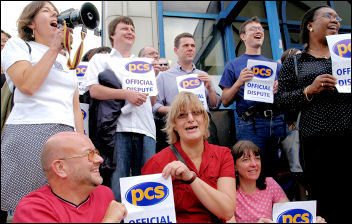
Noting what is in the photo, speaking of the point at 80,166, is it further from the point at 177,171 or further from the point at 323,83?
the point at 323,83

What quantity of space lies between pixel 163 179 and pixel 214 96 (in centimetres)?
169

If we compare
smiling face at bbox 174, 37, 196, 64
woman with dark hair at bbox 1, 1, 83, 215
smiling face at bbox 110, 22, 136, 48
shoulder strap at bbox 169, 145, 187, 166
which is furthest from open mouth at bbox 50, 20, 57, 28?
smiling face at bbox 174, 37, 196, 64

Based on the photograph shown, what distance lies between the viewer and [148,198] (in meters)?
1.91

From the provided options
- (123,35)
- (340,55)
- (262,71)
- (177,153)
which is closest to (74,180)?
(177,153)

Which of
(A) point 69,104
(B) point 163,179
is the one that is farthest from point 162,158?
(A) point 69,104

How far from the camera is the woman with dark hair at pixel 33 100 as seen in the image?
1983 mm

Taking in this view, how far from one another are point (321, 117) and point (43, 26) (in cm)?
224

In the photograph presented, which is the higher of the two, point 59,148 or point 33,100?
point 33,100

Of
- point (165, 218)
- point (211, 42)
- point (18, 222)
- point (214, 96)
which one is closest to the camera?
point (18, 222)

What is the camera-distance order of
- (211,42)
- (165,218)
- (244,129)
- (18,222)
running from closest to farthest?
(18,222) < (165,218) < (244,129) < (211,42)

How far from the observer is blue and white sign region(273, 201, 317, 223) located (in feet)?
6.72

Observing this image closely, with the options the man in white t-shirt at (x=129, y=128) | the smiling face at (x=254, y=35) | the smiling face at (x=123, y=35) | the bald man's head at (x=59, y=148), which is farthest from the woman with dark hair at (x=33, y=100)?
the smiling face at (x=254, y=35)

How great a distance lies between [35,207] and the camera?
1.54m

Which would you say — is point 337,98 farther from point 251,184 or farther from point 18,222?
point 18,222
